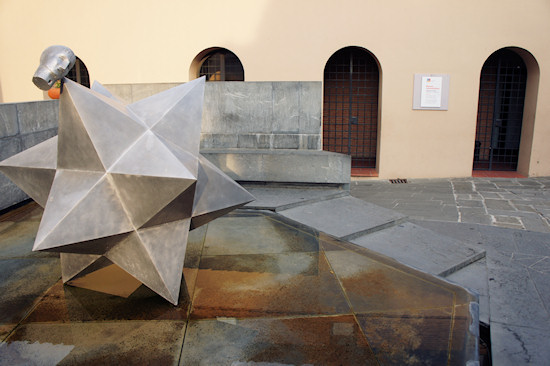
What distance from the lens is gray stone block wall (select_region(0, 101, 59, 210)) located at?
5.71 m

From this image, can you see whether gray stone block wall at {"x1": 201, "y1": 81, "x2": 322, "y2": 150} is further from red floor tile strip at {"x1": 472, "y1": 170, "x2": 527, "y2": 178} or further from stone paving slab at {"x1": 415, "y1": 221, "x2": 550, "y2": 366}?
red floor tile strip at {"x1": 472, "y1": 170, "x2": 527, "y2": 178}

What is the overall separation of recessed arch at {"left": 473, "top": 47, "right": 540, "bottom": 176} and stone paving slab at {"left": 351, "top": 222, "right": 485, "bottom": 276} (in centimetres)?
795

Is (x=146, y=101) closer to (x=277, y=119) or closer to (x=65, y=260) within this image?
(x=65, y=260)

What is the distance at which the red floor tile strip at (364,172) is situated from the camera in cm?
1213

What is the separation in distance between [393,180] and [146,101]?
9.24 meters

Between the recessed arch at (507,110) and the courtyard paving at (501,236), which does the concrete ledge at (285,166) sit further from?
the recessed arch at (507,110)

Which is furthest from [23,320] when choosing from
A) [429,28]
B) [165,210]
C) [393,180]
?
[429,28]

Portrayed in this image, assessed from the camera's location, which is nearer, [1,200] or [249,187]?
[1,200]

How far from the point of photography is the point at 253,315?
10.4 feet

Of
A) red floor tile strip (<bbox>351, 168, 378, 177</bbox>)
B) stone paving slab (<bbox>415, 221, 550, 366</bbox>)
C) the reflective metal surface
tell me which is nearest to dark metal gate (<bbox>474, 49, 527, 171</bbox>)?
red floor tile strip (<bbox>351, 168, 378, 177</bbox>)

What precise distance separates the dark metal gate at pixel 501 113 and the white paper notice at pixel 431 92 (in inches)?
77.7

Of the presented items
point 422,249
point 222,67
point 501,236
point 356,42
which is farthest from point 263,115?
point 222,67

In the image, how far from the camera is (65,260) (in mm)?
3525

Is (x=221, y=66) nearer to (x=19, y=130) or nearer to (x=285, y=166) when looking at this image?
(x=285, y=166)
